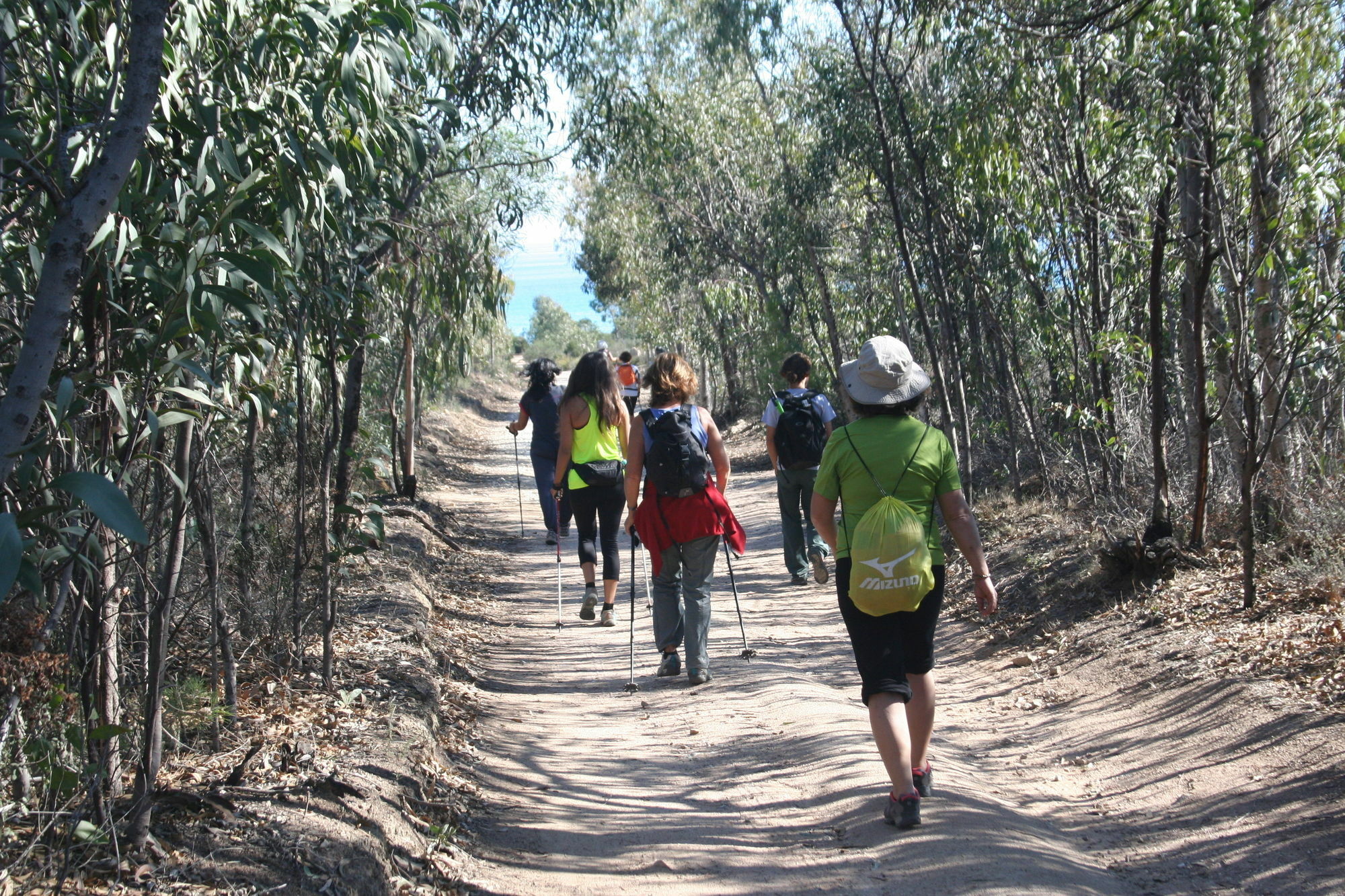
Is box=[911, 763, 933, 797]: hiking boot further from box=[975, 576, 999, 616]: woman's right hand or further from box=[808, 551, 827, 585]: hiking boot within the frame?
box=[808, 551, 827, 585]: hiking boot

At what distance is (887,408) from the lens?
434 centimetres

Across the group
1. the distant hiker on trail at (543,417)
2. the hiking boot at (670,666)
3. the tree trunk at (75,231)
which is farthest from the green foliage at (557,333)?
the tree trunk at (75,231)

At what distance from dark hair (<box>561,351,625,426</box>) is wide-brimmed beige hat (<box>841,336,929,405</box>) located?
369cm

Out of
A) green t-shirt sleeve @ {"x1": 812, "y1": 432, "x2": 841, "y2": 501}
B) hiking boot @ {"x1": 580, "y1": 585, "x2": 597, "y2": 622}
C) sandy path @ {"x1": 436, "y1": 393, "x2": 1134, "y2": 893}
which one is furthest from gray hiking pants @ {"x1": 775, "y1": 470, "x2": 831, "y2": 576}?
green t-shirt sleeve @ {"x1": 812, "y1": 432, "x2": 841, "y2": 501}

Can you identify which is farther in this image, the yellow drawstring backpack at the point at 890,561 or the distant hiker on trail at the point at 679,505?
the distant hiker on trail at the point at 679,505

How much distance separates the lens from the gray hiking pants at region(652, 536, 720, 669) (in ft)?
21.1

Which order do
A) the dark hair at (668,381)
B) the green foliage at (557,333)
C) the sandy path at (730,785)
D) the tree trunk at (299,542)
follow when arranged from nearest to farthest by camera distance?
1. the sandy path at (730,785)
2. the tree trunk at (299,542)
3. the dark hair at (668,381)
4. the green foliage at (557,333)

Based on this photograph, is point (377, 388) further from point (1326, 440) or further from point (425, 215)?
point (1326, 440)

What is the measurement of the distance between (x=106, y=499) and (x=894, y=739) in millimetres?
2989

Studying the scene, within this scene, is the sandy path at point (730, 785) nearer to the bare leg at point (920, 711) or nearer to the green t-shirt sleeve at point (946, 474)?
the bare leg at point (920, 711)

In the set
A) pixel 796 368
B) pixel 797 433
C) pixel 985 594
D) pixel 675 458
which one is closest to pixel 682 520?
pixel 675 458

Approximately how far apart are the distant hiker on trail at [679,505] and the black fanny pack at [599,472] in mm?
1283

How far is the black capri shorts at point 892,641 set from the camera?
13.7 feet

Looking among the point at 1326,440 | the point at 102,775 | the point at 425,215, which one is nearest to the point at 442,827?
the point at 102,775
